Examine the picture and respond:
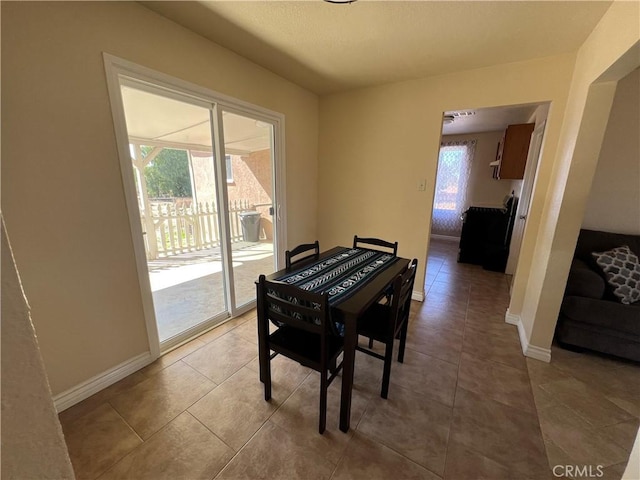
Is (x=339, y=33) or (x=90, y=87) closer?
(x=90, y=87)

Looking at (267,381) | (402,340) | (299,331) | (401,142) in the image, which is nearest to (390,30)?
(401,142)

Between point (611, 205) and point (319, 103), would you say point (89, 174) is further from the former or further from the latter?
point (611, 205)

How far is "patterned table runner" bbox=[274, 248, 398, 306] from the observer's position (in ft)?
4.95

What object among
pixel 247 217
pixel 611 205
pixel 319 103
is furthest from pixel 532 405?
pixel 247 217

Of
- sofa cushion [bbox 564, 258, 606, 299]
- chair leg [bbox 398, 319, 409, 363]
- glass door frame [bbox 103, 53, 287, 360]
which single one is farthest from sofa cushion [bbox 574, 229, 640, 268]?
glass door frame [bbox 103, 53, 287, 360]

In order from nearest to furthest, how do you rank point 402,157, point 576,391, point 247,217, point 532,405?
point 532,405 → point 576,391 → point 402,157 → point 247,217

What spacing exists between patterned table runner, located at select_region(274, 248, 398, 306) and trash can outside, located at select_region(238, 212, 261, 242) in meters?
2.85

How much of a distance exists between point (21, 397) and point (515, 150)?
15.3 ft

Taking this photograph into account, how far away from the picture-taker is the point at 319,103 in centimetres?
325

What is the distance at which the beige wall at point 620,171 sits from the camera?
2150 mm

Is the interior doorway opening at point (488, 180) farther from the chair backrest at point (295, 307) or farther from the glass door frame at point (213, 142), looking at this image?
the chair backrest at point (295, 307)

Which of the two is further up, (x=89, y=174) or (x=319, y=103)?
(x=319, y=103)

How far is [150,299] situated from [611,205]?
406cm

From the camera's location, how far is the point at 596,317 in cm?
196
